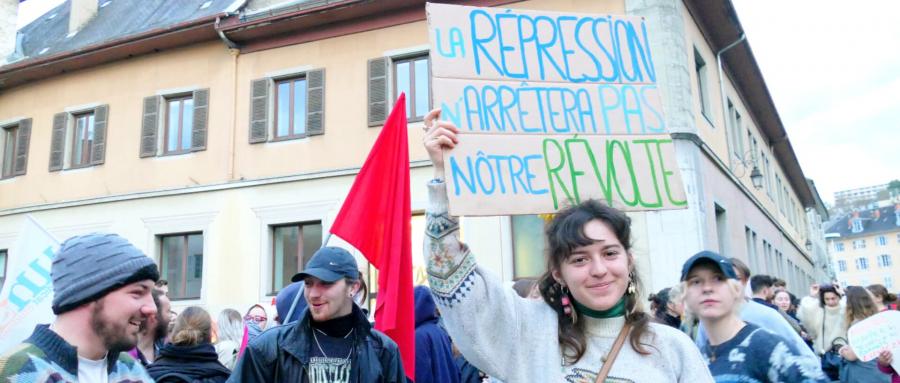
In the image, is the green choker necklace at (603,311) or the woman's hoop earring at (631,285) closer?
the green choker necklace at (603,311)

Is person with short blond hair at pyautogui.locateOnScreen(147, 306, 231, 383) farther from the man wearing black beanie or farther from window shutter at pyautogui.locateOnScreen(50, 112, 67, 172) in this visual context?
window shutter at pyautogui.locateOnScreen(50, 112, 67, 172)

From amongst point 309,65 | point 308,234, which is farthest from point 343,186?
→ point 309,65

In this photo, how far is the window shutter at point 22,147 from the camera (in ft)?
54.4

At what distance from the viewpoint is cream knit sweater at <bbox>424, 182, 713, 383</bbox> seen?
195 cm

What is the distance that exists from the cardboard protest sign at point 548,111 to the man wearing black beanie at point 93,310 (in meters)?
1.15

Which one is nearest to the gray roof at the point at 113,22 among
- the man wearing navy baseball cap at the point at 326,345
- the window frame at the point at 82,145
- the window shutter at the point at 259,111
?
the window frame at the point at 82,145

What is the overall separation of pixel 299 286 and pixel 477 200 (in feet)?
8.01

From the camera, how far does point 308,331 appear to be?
346 cm

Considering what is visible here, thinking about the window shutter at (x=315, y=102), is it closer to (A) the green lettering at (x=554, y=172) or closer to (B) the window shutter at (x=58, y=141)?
(B) the window shutter at (x=58, y=141)

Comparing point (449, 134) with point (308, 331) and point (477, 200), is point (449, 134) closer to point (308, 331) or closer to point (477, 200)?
point (477, 200)

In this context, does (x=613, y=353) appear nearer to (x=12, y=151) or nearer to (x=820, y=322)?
(x=820, y=322)

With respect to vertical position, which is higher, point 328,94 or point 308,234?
point 328,94

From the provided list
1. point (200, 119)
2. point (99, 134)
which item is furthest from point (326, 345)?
point (99, 134)

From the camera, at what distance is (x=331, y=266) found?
12.2 feet
